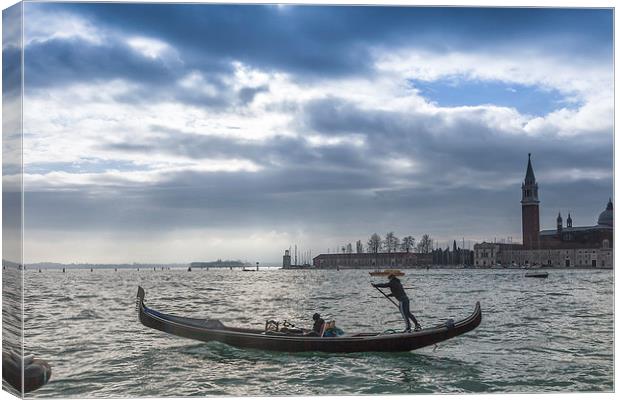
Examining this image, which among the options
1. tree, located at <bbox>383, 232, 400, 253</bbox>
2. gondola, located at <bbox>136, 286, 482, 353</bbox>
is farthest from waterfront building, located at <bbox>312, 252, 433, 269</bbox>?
gondola, located at <bbox>136, 286, 482, 353</bbox>

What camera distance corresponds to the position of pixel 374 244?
14.3 metres

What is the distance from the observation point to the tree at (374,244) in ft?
42.8

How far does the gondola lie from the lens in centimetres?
1114

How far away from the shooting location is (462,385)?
9.73 meters

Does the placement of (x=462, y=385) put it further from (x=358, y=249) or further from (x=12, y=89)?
(x=12, y=89)

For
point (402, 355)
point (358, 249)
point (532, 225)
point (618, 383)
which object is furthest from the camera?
point (532, 225)

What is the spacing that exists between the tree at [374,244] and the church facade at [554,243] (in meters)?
2.72

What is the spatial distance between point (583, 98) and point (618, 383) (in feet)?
13.7

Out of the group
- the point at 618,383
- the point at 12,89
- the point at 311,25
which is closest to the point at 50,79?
the point at 12,89

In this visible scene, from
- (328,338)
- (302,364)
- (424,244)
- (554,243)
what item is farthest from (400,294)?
(554,243)

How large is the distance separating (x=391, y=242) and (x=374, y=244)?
1.64 ft

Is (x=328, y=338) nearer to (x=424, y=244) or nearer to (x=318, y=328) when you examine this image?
(x=318, y=328)

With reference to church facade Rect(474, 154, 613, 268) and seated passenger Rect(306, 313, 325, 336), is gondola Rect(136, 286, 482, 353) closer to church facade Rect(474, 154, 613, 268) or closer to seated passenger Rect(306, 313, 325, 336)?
seated passenger Rect(306, 313, 325, 336)

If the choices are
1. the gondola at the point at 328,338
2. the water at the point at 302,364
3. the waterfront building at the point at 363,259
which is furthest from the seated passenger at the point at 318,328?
the waterfront building at the point at 363,259
